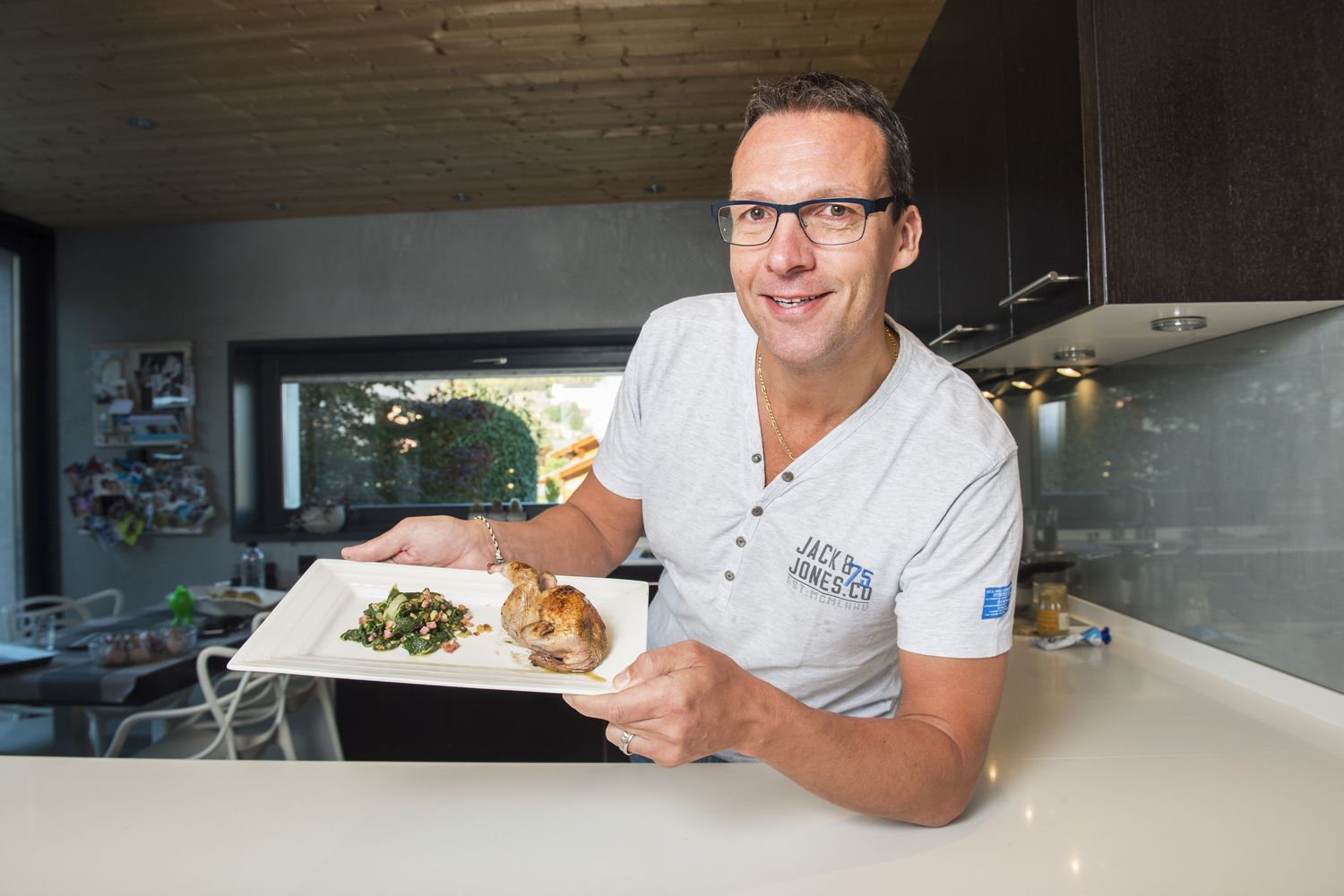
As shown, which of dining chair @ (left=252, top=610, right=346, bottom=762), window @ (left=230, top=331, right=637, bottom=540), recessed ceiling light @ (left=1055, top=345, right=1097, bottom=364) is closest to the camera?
recessed ceiling light @ (left=1055, top=345, right=1097, bottom=364)

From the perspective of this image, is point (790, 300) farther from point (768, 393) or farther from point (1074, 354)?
point (1074, 354)

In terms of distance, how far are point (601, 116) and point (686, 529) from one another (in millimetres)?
2327

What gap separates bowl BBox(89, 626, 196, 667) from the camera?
2.44m

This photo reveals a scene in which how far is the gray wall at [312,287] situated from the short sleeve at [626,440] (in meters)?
2.78

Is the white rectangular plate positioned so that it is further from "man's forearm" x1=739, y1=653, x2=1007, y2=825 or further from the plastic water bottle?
the plastic water bottle

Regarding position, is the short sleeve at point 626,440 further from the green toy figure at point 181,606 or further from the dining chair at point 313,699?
the green toy figure at point 181,606

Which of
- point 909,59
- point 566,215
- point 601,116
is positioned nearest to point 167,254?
point 566,215

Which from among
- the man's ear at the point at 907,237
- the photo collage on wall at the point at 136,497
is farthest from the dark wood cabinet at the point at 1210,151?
the photo collage on wall at the point at 136,497

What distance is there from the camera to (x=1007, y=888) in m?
0.85

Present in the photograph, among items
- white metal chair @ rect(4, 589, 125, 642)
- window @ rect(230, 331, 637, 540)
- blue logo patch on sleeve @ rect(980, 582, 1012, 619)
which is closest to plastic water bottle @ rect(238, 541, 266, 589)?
window @ rect(230, 331, 637, 540)

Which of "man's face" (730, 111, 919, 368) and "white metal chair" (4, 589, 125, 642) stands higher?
"man's face" (730, 111, 919, 368)

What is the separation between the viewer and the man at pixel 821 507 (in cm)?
92

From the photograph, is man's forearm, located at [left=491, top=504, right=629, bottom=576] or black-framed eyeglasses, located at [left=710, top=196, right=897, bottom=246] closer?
black-framed eyeglasses, located at [left=710, top=196, right=897, bottom=246]

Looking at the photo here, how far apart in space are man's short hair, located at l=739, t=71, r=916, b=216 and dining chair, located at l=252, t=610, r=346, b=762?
239 centimetres
